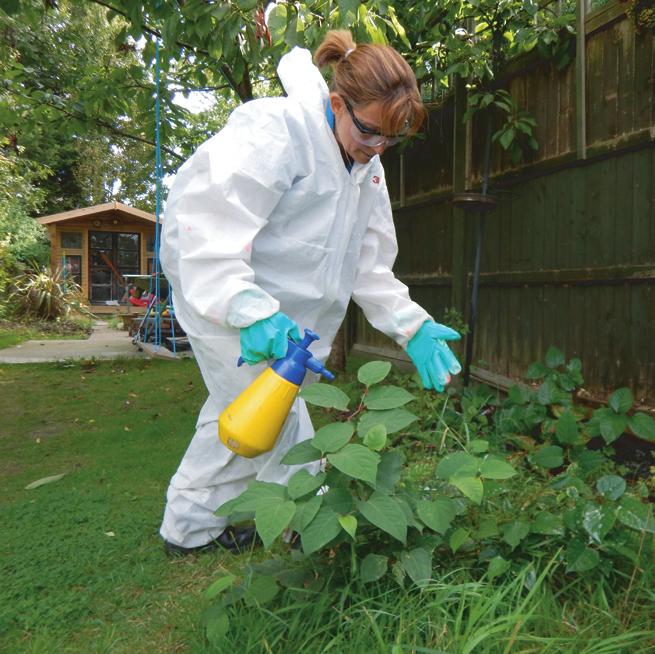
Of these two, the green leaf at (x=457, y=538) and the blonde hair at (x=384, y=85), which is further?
the blonde hair at (x=384, y=85)

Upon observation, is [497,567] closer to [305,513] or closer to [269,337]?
[305,513]

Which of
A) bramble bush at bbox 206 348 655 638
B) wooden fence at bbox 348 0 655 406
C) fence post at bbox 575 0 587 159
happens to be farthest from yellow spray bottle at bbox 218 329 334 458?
fence post at bbox 575 0 587 159

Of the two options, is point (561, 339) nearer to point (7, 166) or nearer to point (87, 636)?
point (87, 636)

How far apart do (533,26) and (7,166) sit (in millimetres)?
11879

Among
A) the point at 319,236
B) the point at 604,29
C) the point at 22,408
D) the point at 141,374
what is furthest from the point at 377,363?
the point at 141,374

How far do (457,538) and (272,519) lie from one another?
50 cm

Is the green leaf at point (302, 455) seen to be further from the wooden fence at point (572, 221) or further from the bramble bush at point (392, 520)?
the wooden fence at point (572, 221)

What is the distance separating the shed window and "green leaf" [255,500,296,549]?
1698cm

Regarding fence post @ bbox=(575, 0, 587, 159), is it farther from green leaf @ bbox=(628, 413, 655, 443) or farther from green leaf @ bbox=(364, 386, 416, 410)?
green leaf @ bbox=(364, 386, 416, 410)

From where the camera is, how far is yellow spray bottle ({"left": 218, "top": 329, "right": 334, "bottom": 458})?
1486 millimetres

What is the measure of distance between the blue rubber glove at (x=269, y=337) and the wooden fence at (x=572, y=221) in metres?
1.92

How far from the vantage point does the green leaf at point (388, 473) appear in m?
1.35

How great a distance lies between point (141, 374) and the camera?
19.2ft

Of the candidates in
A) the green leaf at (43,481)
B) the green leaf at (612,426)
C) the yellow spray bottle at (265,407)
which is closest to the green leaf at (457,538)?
the yellow spray bottle at (265,407)
